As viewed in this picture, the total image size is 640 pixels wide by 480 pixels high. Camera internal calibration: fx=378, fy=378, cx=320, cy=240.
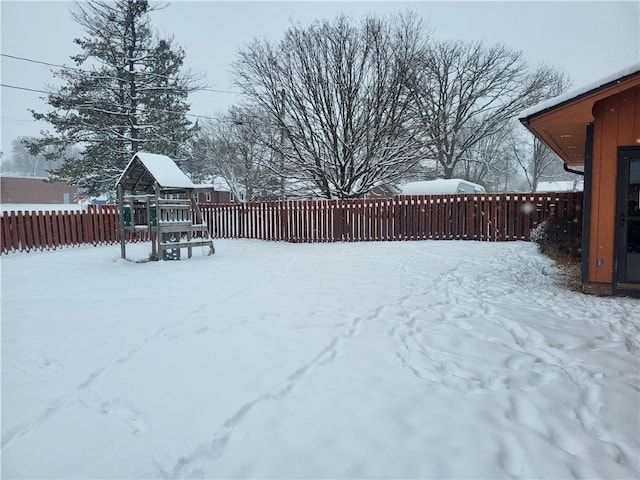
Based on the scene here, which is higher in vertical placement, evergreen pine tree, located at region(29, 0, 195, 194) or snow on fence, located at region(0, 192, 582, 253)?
evergreen pine tree, located at region(29, 0, 195, 194)

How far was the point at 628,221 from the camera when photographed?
16.3 feet

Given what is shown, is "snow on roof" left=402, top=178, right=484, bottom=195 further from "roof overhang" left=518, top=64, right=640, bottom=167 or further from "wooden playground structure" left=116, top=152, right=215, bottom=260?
"wooden playground structure" left=116, top=152, right=215, bottom=260

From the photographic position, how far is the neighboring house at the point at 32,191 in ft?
124

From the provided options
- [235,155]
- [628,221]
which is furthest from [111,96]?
[628,221]

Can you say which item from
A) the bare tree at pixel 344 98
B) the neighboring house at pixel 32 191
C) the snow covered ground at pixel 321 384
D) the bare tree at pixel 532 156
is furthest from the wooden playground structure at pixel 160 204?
the neighboring house at pixel 32 191

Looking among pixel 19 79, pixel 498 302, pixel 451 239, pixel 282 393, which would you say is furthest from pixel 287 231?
pixel 19 79

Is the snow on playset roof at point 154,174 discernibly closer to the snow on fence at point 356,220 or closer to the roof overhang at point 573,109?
the snow on fence at point 356,220

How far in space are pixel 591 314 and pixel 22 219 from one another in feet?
41.0

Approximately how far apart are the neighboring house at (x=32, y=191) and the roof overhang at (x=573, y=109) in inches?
1603

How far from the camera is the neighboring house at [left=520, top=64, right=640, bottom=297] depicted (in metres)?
4.86

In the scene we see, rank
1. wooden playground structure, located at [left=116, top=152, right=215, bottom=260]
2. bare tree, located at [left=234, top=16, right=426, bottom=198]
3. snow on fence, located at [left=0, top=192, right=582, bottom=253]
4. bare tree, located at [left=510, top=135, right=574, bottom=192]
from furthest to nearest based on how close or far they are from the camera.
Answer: bare tree, located at [left=510, top=135, right=574, bottom=192] → bare tree, located at [left=234, top=16, right=426, bottom=198] → snow on fence, located at [left=0, top=192, right=582, bottom=253] → wooden playground structure, located at [left=116, top=152, right=215, bottom=260]

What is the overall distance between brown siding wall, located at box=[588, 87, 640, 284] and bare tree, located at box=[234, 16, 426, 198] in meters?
9.43

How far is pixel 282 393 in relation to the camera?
7.91ft

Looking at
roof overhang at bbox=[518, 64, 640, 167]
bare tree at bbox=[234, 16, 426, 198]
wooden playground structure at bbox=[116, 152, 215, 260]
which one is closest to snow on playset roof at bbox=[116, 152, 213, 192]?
wooden playground structure at bbox=[116, 152, 215, 260]
